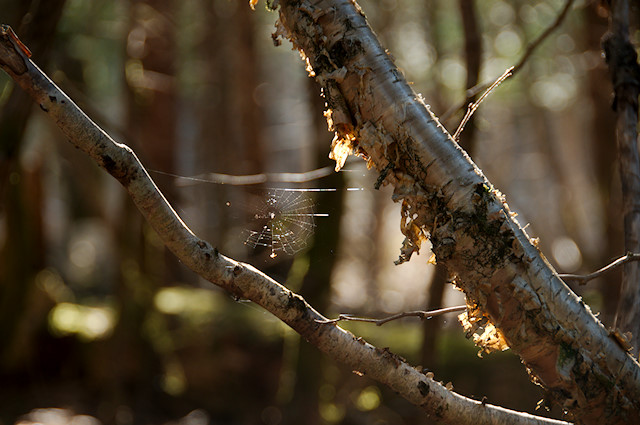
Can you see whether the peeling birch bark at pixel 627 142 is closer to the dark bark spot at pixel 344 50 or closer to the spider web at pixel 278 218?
the dark bark spot at pixel 344 50

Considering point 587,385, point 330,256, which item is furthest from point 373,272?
point 587,385

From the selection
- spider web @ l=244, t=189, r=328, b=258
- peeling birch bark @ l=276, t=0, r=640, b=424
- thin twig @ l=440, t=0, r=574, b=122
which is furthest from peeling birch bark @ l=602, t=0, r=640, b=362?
spider web @ l=244, t=189, r=328, b=258

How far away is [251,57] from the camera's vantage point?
7.39 m

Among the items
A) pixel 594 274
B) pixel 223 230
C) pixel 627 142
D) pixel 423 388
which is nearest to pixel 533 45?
pixel 627 142

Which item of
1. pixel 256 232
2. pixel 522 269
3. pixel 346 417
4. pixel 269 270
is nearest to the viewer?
pixel 522 269

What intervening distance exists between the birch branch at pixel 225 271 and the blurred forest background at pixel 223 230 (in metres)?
1.29

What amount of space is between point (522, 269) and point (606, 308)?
406 centimetres

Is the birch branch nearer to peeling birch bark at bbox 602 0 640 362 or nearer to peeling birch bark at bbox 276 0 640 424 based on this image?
peeling birch bark at bbox 276 0 640 424

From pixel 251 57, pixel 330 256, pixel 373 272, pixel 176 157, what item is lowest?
pixel 330 256

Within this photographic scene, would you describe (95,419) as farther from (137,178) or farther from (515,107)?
(515,107)

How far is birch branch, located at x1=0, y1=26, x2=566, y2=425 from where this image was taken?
46.6 inches

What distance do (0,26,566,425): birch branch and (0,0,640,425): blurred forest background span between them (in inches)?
50.9

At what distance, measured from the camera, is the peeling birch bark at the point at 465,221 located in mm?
1367

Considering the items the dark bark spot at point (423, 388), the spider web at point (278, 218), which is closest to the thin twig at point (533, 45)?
the spider web at point (278, 218)
